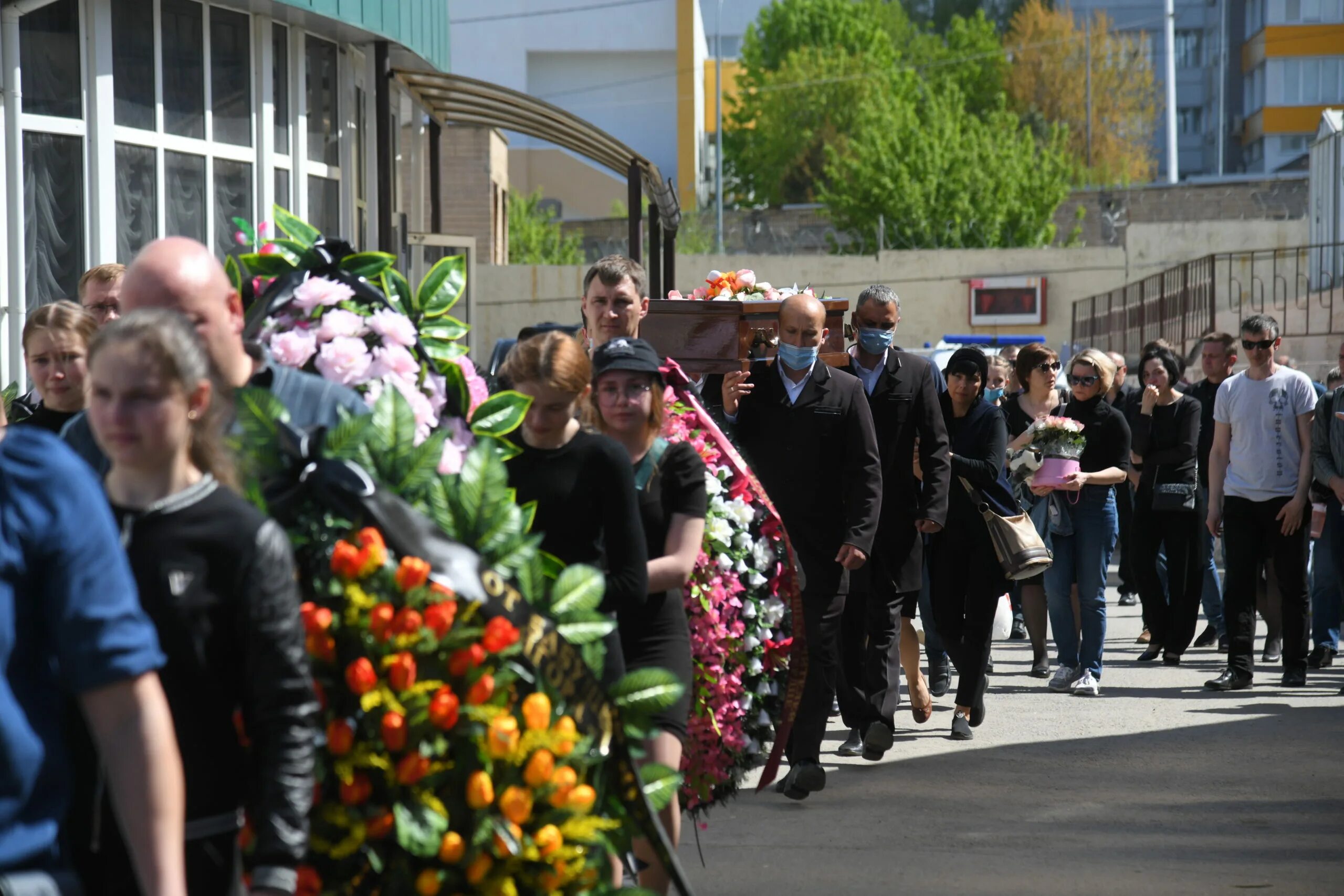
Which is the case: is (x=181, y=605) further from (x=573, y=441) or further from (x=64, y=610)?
(x=573, y=441)

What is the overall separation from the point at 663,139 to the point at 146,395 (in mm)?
60483

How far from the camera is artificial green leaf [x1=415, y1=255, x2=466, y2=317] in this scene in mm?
3918

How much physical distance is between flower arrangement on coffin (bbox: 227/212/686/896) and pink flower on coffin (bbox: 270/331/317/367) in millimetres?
417

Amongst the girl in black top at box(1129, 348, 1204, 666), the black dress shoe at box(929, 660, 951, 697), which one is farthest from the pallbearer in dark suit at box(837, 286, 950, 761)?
the girl in black top at box(1129, 348, 1204, 666)

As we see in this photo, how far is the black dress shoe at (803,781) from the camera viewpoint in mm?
7062

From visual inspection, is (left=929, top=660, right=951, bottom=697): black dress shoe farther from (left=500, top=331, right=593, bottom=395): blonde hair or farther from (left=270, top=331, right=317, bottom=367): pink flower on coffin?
(left=270, top=331, right=317, bottom=367): pink flower on coffin

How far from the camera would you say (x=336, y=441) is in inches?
122

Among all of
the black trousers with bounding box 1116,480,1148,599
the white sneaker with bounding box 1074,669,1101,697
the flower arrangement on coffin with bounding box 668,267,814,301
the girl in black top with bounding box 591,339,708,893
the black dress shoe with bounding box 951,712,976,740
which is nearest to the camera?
the girl in black top with bounding box 591,339,708,893

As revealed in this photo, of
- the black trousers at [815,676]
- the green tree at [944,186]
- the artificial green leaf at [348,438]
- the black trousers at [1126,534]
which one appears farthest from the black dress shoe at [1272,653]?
the green tree at [944,186]

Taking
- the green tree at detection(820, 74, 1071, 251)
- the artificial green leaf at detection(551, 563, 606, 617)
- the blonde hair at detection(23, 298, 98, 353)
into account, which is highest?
the green tree at detection(820, 74, 1071, 251)

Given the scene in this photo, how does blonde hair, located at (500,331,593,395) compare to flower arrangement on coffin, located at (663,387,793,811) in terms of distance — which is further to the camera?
flower arrangement on coffin, located at (663,387,793,811)

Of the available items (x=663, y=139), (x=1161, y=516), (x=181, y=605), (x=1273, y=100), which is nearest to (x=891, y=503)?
(x=1161, y=516)

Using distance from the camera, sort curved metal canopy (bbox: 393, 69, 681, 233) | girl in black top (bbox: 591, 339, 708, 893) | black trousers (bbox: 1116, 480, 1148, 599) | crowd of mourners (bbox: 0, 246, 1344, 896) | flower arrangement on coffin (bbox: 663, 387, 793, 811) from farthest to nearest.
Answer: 1. curved metal canopy (bbox: 393, 69, 681, 233)
2. black trousers (bbox: 1116, 480, 1148, 599)
3. flower arrangement on coffin (bbox: 663, 387, 793, 811)
4. girl in black top (bbox: 591, 339, 708, 893)
5. crowd of mourners (bbox: 0, 246, 1344, 896)

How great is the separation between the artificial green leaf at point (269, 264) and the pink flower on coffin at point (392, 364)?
0.36 metres
